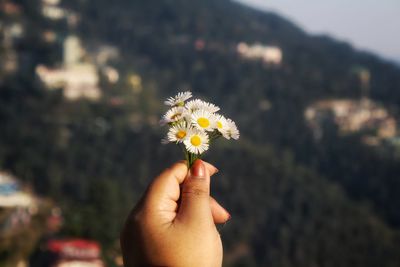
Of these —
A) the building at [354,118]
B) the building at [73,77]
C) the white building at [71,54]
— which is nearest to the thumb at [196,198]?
the building at [73,77]

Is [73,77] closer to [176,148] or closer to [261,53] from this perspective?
[176,148]

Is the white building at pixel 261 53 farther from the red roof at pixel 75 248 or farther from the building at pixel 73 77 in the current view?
the red roof at pixel 75 248

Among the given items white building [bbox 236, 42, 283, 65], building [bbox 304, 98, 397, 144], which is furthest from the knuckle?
white building [bbox 236, 42, 283, 65]

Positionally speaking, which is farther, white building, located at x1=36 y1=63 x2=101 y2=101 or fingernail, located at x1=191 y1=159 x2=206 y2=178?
white building, located at x1=36 y1=63 x2=101 y2=101

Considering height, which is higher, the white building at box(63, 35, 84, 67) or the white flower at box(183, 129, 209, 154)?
the white building at box(63, 35, 84, 67)

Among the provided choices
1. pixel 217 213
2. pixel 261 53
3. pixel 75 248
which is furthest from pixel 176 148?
pixel 261 53

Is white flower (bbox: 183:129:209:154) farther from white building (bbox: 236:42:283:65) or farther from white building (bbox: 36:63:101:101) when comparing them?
white building (bbox: 236:42:283:65)

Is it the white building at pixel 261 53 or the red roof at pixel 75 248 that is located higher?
the white building at pixel 261 53
